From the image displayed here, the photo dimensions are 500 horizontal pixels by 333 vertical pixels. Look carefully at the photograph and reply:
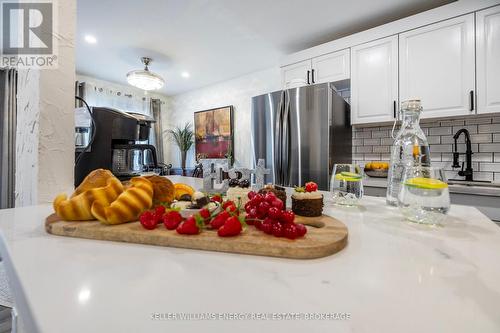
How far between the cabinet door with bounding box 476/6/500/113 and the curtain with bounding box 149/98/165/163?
4557mm

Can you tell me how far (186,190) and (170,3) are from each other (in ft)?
6.36

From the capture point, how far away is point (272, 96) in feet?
7.91

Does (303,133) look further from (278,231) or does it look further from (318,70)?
(278,231)

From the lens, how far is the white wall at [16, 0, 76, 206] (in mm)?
925

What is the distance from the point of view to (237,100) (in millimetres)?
3908

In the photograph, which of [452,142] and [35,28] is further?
[452,142]

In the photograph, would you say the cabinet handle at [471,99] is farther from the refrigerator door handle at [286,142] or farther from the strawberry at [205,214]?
the strawberry at [205,214]

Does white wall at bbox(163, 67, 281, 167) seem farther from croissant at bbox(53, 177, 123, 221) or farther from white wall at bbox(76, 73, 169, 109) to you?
croissant at bbox(53, 177, 123, 221)

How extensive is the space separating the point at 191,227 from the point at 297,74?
2.47 meters

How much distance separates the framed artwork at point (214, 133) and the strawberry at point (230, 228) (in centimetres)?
332

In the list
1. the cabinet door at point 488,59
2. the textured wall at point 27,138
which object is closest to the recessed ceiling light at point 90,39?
the textured wall at point 27,138

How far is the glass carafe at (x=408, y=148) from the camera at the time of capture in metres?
0.82

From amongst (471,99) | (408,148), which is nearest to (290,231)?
(408,148)

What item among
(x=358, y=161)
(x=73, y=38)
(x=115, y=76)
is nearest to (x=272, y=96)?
(x=358, y=161)
